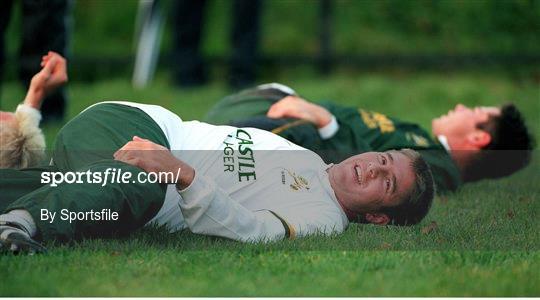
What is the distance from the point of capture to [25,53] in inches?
156

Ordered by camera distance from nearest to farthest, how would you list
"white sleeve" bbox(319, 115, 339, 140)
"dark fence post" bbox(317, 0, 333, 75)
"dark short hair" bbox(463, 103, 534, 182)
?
"white sleeve" bbox(319, 115, 339, 140)
"dark short hair" bbox(463, 103, 534, 182)
"dark fence post" bbox(317, 0, 333, 75)

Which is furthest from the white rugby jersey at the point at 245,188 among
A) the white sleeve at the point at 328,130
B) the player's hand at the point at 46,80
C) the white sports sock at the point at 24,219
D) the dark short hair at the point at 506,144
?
the dark short hair at the point at 506,144

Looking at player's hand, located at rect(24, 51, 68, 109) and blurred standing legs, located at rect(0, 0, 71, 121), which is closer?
player's hand, located at rect(24, 51, 68, 109)

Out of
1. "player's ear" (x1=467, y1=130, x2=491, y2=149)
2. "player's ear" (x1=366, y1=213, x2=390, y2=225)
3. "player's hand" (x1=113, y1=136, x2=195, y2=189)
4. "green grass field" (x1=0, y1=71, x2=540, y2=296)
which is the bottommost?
"green grass field" (x1=0, y1=71, x2=540, y2=296)

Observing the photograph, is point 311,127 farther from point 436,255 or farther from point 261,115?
point 436,255

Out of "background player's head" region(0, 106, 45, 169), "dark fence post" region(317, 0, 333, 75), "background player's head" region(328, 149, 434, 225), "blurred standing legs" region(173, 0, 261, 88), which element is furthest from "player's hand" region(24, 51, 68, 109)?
"dark fence post" region(317, 0, 333, 75)

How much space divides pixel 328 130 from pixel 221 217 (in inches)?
40.9

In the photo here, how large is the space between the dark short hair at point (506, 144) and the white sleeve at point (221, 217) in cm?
127

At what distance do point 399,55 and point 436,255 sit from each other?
4.33m

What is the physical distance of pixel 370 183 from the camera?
2.76 meters

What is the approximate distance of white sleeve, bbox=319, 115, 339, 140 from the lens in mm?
3477

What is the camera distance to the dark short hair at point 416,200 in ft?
9.18

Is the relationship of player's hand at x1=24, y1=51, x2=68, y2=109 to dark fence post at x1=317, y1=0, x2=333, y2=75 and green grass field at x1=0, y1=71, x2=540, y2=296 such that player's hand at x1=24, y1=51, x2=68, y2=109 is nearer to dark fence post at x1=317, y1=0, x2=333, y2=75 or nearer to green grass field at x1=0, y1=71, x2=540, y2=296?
green grass field at x1=0, y1=71, x2=540, y2=296

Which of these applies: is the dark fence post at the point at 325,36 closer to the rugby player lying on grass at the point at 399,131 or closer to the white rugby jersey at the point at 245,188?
the rugby player lying on grass at the point at 399,131
